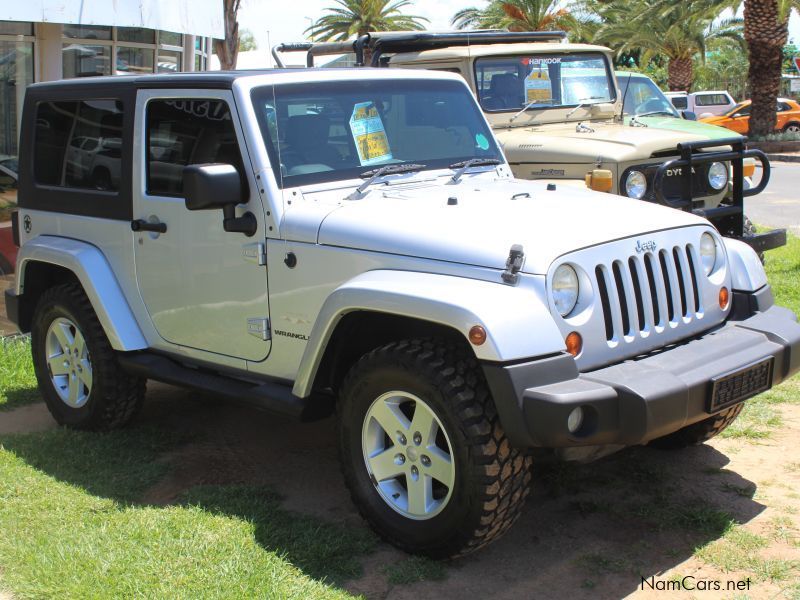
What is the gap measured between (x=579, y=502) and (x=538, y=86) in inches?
201

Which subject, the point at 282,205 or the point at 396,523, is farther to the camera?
the point at 282,205

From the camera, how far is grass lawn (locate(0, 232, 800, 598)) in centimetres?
375

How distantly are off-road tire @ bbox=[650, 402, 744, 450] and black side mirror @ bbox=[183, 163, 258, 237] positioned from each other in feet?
7.42

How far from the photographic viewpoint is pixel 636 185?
759cm

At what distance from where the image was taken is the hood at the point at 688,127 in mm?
8836

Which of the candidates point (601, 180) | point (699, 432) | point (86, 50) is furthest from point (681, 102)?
point (699, 432)

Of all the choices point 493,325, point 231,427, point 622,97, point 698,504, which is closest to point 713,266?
point 698,504

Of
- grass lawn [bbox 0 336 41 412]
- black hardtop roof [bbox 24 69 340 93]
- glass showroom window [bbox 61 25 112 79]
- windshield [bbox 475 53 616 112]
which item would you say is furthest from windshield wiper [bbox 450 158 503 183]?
glass showroom window [bbox 61 25 112 79]

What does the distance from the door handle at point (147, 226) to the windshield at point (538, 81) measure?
4.21 meters

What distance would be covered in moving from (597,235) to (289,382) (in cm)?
151

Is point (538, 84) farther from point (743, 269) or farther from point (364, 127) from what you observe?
point (743, 269)

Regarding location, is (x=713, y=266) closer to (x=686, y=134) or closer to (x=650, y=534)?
(x=650, y=534)

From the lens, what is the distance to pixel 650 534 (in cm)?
411

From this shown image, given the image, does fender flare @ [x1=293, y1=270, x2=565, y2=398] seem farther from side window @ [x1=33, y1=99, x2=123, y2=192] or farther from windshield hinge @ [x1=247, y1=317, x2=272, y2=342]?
side window @ [x1=33, y1=99, x2=123, y2=192]
